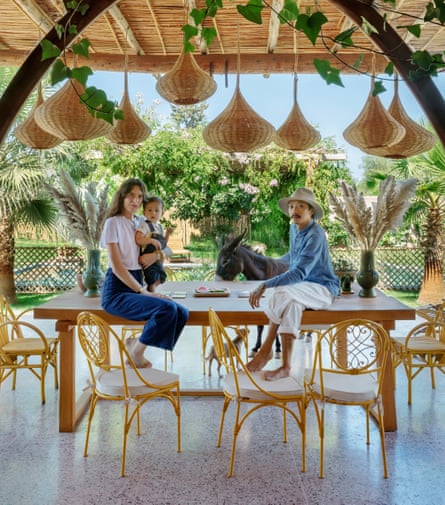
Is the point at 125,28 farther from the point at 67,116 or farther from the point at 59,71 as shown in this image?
the point at 59,71

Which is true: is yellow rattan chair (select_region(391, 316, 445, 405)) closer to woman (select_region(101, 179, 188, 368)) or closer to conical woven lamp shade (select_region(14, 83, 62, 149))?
woman (select_region(101, 179, 188, 368))

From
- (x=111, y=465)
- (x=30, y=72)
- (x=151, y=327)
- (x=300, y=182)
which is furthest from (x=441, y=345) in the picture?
(x=300, y=182)

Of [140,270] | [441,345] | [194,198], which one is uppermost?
[194,198]

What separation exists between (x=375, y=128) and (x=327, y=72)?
2656 millimetres

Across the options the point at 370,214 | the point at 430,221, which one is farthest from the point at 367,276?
the point at 430,221

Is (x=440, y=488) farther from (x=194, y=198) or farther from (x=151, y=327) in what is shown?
(x=194, y=198)

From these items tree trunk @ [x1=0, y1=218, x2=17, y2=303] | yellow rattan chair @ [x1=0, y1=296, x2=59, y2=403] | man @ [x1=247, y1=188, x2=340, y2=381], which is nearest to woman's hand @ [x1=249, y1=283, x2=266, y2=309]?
man @ [x1=247, y1=188, x2=340, y2=381]

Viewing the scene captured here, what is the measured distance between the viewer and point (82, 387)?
4.40 m

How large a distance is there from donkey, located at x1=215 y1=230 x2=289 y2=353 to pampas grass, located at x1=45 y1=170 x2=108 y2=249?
1.14 m

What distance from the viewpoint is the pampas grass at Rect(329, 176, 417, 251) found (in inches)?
146

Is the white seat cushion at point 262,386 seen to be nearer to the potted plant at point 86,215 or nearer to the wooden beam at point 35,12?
the potted plant at point 86,215

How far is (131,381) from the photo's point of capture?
9.62 ft

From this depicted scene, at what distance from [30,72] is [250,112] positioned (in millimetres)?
1384

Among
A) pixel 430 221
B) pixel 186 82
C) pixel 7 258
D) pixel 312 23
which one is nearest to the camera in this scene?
pixel 312 23
